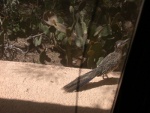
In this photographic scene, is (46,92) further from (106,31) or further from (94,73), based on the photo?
(106,31)

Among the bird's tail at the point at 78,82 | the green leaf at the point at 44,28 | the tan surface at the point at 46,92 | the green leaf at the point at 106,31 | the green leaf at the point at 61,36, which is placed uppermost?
the green leaf at the point at 106,31

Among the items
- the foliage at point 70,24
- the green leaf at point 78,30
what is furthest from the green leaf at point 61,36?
the green leaf at point 78,30

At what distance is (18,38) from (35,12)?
27cm

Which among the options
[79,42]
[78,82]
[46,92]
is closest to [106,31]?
[79,42]

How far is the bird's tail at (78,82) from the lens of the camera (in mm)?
1157

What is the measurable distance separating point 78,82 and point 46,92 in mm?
135

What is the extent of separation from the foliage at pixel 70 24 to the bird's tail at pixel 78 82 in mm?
42

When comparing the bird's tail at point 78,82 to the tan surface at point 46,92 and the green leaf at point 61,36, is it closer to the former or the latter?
the tan surface at point 46,92

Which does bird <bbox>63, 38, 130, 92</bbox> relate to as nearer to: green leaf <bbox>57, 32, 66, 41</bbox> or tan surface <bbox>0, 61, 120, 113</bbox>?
tan surface <bbox>0, 61, 120, 113</bbox>

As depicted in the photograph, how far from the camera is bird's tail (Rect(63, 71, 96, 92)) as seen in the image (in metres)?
1.16

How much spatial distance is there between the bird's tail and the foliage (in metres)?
0.04

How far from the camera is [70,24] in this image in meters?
1.29

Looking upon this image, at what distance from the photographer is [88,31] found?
1149 mm

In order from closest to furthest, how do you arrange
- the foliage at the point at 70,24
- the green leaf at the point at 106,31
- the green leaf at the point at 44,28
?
1. the foliage at the point at 70,24
2. the green leaf at the point at 106,31
3. the green leaf at the point at 44,28
